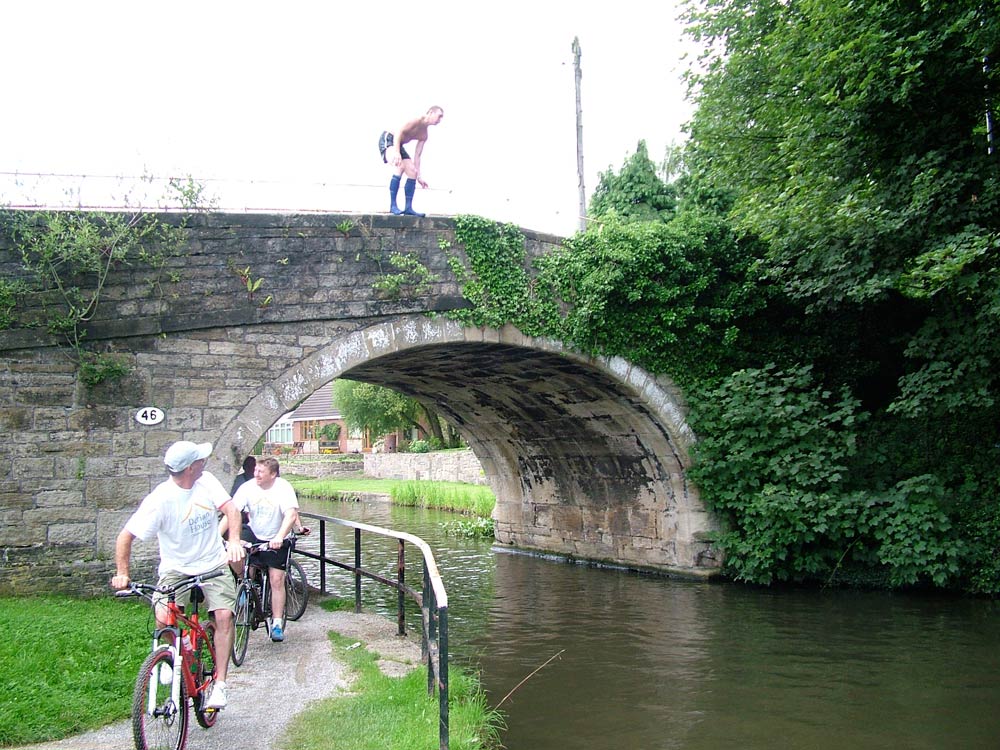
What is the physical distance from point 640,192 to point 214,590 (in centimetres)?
1155

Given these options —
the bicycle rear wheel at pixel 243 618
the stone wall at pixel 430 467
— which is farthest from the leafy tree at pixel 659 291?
the stone wall at pixel 430 467

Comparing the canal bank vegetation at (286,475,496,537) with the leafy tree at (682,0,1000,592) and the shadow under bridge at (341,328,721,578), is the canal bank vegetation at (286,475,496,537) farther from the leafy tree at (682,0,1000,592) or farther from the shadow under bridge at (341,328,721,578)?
the leafy tree at (682,0,1000,592)

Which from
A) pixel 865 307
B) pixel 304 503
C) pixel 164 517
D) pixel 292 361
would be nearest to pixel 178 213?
pixel 292 361

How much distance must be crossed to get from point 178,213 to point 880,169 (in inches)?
281

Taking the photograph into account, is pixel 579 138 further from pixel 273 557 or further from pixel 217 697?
pixel 217 697

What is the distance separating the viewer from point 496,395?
1355 centimetres

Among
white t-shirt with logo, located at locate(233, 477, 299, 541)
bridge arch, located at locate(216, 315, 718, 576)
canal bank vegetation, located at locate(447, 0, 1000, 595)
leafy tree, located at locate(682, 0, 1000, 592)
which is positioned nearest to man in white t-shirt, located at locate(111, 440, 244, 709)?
white t-shirt with logo, located at locate(233, 477, 299, 541)

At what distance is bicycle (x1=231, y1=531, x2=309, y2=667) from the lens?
597 cm

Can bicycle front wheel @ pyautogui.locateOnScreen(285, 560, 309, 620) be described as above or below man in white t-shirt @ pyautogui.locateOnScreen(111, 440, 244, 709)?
below

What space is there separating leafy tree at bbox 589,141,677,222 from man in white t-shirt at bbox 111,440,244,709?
1090cm

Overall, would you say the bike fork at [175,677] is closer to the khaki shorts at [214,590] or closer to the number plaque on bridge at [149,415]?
the khaki shorts at [214,590]

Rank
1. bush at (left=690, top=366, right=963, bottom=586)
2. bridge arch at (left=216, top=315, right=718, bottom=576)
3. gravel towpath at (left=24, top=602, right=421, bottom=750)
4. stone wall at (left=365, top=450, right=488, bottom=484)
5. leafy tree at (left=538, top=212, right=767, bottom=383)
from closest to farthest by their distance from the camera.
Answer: gravel towpath at (left=24, top=602, right=421, bottom=750) < bridge arch at (left=216, top=315, right=718, bottom=576) < bush at (left=690, top=366, right=963, bottom=586) < leafy tree at (left=538, top=212, right=767, bottom=383) < stone wall at (left=365, top=450, right=488, bottom=484)

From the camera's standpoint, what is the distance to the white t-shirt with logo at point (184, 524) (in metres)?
4.38

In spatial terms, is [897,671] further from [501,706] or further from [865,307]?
[865,307]
